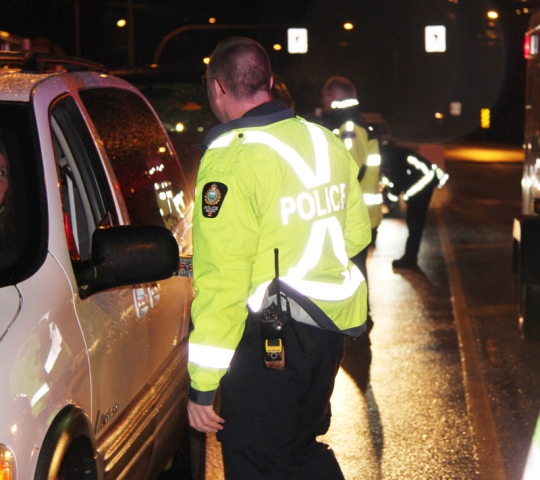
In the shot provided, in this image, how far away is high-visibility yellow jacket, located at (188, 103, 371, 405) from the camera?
9.69 ft

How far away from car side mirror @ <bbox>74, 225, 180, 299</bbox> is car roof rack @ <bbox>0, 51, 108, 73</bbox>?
99 cm

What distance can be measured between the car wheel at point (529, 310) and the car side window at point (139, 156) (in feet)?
11.6

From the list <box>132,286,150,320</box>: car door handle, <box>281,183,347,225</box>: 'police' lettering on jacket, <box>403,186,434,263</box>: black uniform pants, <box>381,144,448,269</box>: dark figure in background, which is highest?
<box>281,183,347,225</box>: 'police' lettering on jacket

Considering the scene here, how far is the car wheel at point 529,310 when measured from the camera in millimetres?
7480

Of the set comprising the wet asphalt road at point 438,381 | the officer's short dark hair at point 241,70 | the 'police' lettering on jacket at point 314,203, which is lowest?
the wet asphalt road at point 438,381

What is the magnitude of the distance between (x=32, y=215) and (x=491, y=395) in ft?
13.4

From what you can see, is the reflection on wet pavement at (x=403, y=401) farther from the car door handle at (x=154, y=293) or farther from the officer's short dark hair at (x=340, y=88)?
the officer's short dark hair at (x=340, y=88)

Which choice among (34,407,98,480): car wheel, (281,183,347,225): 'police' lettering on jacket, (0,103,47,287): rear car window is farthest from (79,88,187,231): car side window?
(34,407,98,480): car wheel

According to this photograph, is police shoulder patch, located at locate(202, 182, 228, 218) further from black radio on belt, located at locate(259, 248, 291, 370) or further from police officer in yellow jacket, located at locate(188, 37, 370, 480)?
black radio on belt, located at locate(259, 248, 291, 370)

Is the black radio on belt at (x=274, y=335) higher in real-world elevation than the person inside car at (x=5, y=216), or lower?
lower

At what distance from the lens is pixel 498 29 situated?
72438 millimetres

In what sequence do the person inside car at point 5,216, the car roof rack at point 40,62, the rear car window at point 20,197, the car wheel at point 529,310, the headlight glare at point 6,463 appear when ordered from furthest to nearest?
1. the car wheel at point 529,310
2. the car roof rack at point 40,62
3. the person inside car at point 5,216
4. the rear car window at point 20,197
5. the headlight glare at point 6,463

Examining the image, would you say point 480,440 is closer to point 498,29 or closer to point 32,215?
point 32,215

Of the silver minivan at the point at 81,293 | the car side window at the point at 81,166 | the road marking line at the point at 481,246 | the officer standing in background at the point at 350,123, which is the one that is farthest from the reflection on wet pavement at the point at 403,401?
the road marking line at the point at 481,246
